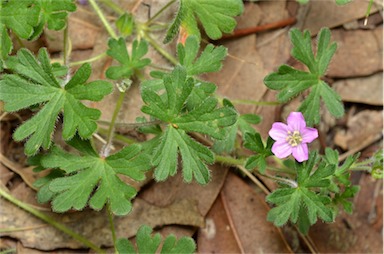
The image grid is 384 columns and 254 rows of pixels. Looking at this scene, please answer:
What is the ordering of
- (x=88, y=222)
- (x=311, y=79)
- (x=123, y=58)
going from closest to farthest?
1. (x=311, y=79)
2. (x=123, y=58)
3. (x=88, y=222)

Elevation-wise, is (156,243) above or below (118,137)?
below

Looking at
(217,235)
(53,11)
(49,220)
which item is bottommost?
(217,235)

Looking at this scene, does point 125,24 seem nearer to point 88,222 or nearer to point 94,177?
point 94,177

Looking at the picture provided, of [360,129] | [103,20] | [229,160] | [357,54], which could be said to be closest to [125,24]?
[103,20]

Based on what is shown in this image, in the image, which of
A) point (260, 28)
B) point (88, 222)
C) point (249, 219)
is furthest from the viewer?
point (260, 28)

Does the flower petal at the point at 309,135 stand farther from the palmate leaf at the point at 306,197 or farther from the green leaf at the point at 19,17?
the green leaf at the point at 19,17

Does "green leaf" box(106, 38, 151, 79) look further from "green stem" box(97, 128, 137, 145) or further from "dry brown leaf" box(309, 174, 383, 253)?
"dry brown leaf" box(309, 174, 383, 253)

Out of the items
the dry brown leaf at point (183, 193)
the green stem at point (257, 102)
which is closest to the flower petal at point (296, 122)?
the green stem at point (257, 102)

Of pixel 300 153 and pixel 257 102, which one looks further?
pixel 257 102

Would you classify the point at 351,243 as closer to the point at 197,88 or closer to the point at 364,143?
the point at 364,143

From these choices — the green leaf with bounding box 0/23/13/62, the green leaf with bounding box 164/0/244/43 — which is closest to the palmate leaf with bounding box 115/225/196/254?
the green leaf with bounding box 164/0/244/43
